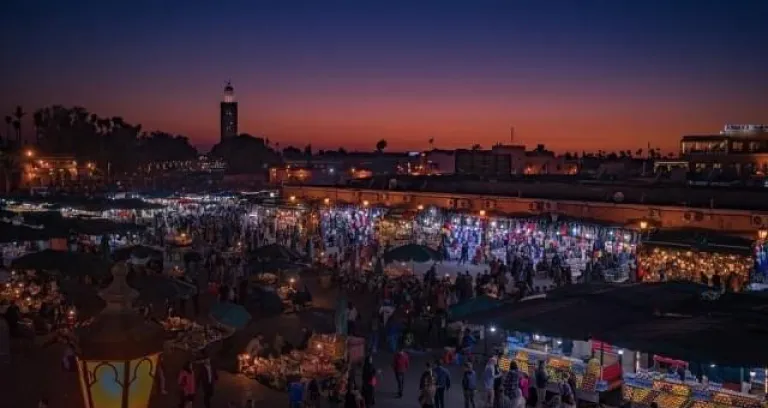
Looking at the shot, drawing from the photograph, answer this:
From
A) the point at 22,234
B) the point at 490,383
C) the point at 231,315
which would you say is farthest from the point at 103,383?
the point at 22,234

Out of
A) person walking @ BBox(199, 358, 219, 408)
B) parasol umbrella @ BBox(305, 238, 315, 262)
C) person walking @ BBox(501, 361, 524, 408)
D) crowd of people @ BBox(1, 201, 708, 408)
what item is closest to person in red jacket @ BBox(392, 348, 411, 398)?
crowd of people @ BBox(1, 201, 708, 408)

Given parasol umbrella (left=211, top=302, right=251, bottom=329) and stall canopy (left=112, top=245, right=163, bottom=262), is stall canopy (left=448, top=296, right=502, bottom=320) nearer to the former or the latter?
parasol umbrella (left=211, top=302, right=251, bottom=329)

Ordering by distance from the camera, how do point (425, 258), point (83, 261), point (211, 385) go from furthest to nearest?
point (425, 258) < point (83, 261) < point (211, 385)

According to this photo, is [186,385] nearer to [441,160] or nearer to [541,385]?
[541,385]

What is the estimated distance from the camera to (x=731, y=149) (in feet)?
206

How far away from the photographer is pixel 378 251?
29.5 metres

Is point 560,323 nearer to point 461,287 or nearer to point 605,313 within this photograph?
point 605,313

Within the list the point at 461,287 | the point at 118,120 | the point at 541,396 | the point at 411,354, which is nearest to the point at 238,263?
the point at 461,287

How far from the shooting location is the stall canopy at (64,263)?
1899cm

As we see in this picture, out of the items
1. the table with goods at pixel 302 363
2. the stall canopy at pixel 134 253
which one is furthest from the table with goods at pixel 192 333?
the stall canopy at pixel 134 253

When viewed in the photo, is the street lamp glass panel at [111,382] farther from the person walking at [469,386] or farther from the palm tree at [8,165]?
the palm tree at [8,165]

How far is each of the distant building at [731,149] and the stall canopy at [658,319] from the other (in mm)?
47402

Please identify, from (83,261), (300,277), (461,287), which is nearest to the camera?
(83,261)

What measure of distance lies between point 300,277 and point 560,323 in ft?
50.4
